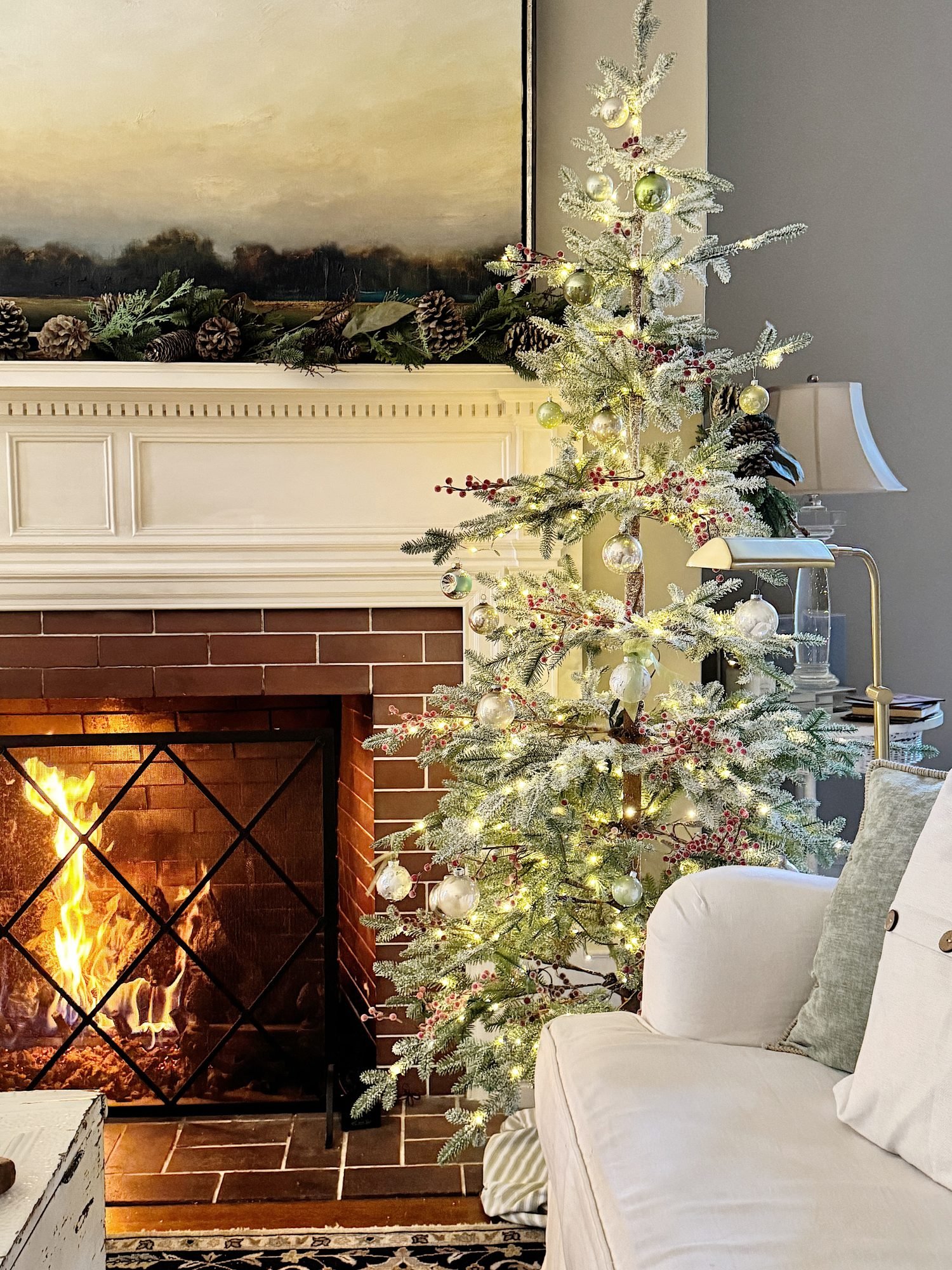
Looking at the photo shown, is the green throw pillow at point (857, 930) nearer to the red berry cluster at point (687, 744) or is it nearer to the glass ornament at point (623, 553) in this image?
the red berry cluster at point (687, 744)

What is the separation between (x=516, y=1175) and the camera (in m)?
1.97

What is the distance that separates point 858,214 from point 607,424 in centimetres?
158

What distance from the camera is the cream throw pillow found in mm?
1135

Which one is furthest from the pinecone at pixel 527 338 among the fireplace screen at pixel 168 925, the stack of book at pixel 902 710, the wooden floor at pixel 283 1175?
the wooden floor at pixel 283 1175

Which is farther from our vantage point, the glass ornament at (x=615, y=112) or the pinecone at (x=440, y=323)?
the pinecone at (x=440, y=323)

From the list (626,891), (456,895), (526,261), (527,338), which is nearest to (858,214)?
(527,338)

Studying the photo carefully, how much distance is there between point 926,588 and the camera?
3018 mm

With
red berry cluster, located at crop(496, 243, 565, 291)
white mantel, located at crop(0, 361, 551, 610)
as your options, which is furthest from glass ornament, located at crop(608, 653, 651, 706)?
red berry cluster, located at crop(496, 243, 565, 291)

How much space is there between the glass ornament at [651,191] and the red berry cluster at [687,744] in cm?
88

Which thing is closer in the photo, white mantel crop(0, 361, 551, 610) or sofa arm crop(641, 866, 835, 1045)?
sofa arm crop(641, 866, 835, 1045)

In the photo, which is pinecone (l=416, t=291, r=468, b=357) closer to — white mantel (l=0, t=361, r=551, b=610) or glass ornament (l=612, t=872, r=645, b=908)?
white mantel (l=0, t=361, r=551, b=610)

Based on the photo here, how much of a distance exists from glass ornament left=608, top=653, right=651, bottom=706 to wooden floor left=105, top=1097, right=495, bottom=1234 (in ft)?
3.33

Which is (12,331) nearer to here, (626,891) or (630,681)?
(630,681)

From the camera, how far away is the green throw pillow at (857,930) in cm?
136
